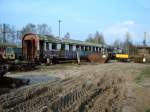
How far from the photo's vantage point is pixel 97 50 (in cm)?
5044

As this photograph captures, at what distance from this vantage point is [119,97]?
456 inches

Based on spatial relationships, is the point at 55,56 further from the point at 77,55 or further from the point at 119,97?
the point at 119,97

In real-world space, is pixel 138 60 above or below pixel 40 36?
below

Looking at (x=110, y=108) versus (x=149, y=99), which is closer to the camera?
(x=110, y=108)

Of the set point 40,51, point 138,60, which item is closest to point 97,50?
point 138,60

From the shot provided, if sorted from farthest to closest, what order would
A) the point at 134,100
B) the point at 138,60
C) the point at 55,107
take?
1. the point at 138,60
2. the point at 134,100
3. the point at 55,107

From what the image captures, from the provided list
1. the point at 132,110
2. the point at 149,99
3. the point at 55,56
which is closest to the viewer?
the point at 132,110

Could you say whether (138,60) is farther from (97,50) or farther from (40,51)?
(40,51)

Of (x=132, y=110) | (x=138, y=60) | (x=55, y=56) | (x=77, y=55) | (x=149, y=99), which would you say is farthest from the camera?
(x=138, y=60)

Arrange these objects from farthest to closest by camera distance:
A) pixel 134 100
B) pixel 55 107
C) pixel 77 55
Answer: pixel 77 55
pixel 134 100
pixel 55 107

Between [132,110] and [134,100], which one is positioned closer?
[132,110]

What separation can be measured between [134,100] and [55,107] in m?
3.78

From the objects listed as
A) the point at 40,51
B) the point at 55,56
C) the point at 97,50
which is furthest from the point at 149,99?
the point at 97,50

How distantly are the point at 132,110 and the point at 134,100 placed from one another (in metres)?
1.91
